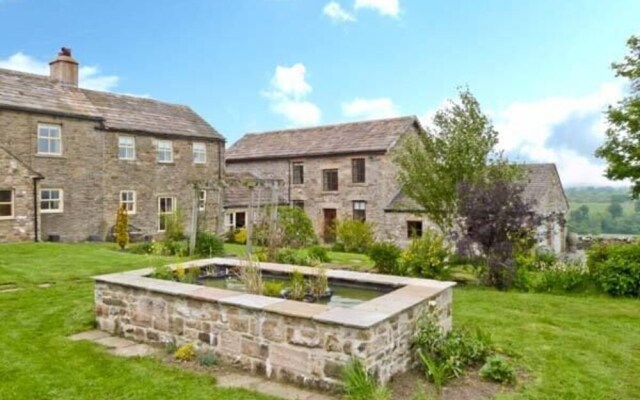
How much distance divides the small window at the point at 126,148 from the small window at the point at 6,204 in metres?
5.60

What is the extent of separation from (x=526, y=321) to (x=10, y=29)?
20.2 metres

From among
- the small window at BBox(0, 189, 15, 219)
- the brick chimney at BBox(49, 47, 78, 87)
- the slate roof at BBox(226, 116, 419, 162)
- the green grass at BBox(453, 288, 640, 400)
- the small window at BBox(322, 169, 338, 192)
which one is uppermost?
the brick chimney at BBox(49, 47, 78, 87)

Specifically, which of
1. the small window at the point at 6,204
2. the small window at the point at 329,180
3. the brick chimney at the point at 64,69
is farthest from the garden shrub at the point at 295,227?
the brick chimney at the point at 64,69

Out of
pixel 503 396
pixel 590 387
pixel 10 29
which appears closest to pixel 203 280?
pixel 503 396

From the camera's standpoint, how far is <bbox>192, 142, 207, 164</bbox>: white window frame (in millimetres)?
26500

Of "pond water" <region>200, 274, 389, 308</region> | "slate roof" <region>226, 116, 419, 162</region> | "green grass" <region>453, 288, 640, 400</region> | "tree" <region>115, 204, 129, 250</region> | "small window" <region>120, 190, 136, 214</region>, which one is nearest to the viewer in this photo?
"green grass" <region>453, 288, 640, 400</region>

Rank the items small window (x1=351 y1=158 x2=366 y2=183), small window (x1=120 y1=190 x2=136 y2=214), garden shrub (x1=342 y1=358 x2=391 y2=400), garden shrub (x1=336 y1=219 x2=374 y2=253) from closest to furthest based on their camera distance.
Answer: garden shrub (x1=342 y1=358 x2=391 y2=400) < small window (x1=120 y1=190 x2=136 y2=214) < garden shrub (x1=336 y1=219 x2=374 y2=253) < small window (x1=351 y1=158 x2=366 y2=183)

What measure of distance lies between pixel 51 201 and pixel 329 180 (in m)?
15.0

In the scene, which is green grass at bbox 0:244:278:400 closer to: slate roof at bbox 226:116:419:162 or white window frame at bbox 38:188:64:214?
white window frame at bbox 38:188:64:214

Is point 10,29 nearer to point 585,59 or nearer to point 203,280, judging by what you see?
point 203,280

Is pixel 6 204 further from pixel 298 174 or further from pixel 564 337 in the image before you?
pixel 564 337

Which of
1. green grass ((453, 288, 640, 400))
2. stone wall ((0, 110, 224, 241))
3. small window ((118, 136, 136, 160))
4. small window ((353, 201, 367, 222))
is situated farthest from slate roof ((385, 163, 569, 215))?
green grass ((453, 288, 640, 400))

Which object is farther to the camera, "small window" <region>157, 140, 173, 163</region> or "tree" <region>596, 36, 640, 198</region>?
"small window" <region>157, 140, 173, 163</region>

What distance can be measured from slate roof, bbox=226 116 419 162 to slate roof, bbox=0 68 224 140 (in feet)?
16.8
